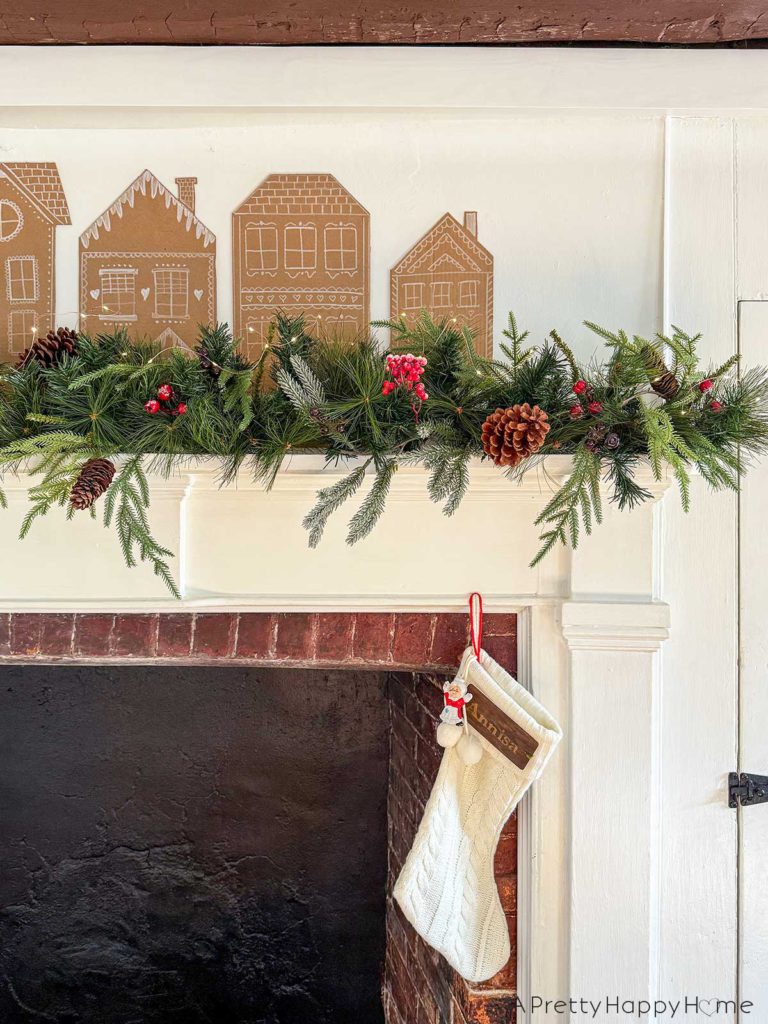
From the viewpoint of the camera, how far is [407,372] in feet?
4.26

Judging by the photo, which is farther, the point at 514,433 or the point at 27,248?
the point at 27,248

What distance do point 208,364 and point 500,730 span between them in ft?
3.27

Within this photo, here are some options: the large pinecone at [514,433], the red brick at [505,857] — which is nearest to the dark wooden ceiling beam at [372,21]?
the large pinecone at [514,433]

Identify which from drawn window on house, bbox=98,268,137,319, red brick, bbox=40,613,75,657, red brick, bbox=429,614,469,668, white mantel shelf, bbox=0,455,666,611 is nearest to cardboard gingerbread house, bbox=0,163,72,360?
drawn window on house, bbox=98,268,137,319

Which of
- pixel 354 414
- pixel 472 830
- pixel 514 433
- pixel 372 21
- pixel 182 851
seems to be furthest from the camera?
pixel 182 851

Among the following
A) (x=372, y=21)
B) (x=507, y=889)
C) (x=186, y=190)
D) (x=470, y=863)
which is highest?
(x=372, y=21)

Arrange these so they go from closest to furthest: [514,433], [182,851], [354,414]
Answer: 1. [514,433]
2. [354,414]
3. [182,851]

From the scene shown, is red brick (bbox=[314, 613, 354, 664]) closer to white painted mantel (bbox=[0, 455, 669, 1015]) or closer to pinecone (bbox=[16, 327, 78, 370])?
white painted mantel (bbox=[0, 455, 669, 1015])

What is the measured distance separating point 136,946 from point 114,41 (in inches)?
95.5

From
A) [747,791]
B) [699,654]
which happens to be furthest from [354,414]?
[747,791]

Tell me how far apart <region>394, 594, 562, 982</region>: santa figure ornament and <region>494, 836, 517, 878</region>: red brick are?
0.09m

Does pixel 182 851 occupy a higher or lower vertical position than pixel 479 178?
lower

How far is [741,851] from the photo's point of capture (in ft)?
5.38

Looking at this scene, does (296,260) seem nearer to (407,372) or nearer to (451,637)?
(407,372)
